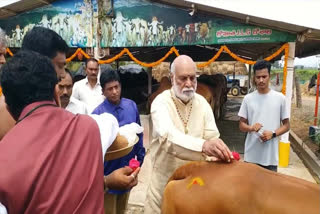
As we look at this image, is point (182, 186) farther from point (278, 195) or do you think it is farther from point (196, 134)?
point (196, 134)

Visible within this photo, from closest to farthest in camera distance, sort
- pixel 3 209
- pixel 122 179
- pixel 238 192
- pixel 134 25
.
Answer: pixel 3 209 → pixel 238 192 → pixel 122 179 → pixel 134 25

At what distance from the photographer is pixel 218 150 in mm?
1473

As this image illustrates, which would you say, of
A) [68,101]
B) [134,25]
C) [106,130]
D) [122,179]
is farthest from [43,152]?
[134,25]

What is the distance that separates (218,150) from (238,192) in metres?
0.25

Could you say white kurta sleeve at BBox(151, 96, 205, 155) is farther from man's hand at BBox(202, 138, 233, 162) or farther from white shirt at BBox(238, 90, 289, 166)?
white shirt at BBox(238, 90, 289, 166)

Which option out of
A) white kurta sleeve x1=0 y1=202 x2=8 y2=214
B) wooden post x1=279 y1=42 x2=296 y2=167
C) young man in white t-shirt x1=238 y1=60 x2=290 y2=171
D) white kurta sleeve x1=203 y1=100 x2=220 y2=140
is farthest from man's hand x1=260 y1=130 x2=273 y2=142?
wooden post x1=279 y1=42 x2=296 y2=167

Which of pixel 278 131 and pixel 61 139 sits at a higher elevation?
pixel 61 139

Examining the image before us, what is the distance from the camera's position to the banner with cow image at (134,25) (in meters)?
5.79

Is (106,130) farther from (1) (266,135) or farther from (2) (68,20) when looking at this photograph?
(2) (68,20)

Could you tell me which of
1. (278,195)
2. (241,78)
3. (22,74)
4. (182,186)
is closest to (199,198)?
(182,186)

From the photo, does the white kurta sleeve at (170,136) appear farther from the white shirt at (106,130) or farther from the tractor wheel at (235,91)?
the tractor wheel at (235,91)

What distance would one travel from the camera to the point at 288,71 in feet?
18.5

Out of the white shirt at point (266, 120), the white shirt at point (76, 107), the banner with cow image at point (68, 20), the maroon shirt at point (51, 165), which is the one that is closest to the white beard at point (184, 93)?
the white shirt at point (76, 107)

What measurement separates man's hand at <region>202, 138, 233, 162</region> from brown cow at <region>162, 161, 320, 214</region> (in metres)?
0.05
